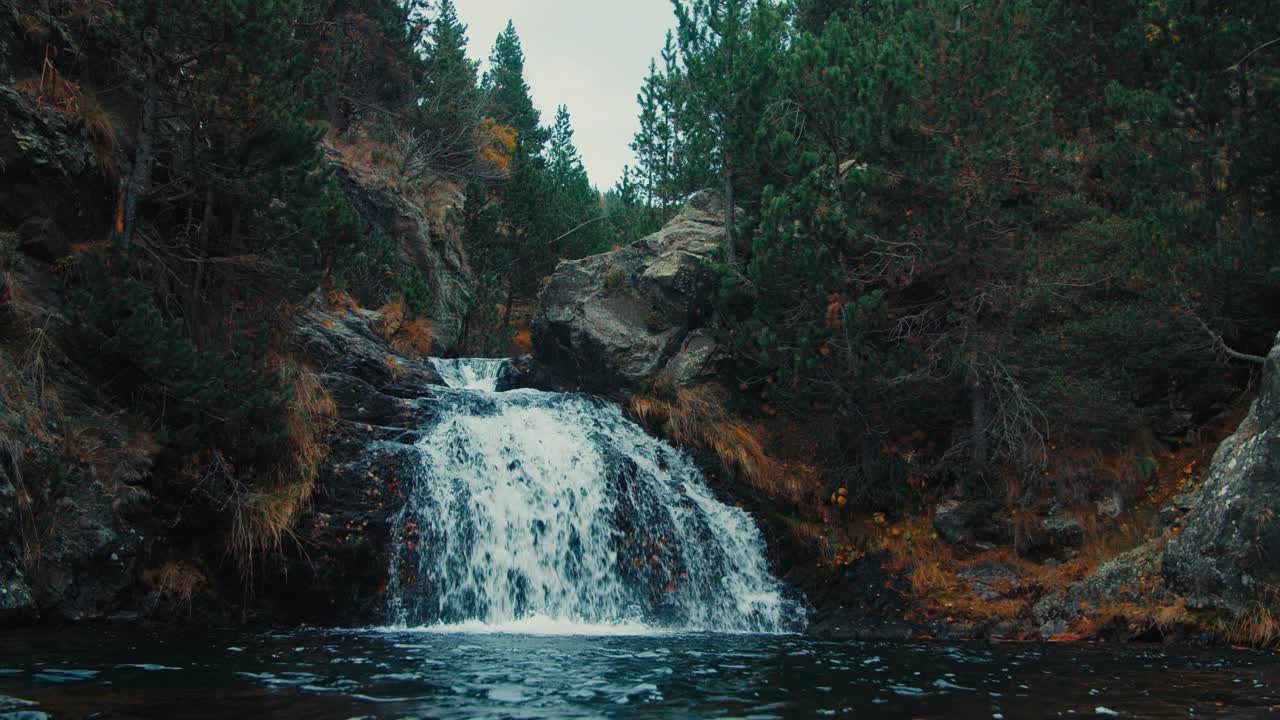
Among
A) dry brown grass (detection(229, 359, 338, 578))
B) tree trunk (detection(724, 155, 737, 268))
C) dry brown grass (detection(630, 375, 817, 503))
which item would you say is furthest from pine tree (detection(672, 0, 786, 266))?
dry brown grass (detection(229, 359, 338, 578))

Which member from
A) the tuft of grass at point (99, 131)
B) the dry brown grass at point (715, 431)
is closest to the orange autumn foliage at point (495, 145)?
the dry brown grass at point (715, 431)

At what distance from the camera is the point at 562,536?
1167cm

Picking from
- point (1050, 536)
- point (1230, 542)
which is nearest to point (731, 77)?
point (1050, 536)

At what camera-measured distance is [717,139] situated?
53.3ft

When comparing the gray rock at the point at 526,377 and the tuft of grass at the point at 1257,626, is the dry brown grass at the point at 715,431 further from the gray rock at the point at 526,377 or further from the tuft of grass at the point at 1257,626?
the tuft of grass at the point at 1257,626

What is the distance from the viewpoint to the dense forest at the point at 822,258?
945 cm

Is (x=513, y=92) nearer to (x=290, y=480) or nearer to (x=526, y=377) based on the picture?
(x=526, y=377)

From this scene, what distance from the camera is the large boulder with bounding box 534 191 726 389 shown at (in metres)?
16.4

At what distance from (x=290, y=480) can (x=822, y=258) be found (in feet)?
26.0

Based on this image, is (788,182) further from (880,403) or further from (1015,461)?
(1015,461)

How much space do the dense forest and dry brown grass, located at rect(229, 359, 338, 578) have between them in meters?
0.05

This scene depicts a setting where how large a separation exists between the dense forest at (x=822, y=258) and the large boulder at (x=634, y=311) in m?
0.76

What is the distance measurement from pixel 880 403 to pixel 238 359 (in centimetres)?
886

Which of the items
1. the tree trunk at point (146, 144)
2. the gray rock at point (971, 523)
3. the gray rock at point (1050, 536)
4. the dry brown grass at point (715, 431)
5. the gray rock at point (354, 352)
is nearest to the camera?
the tree trunk at point (146, 144)
